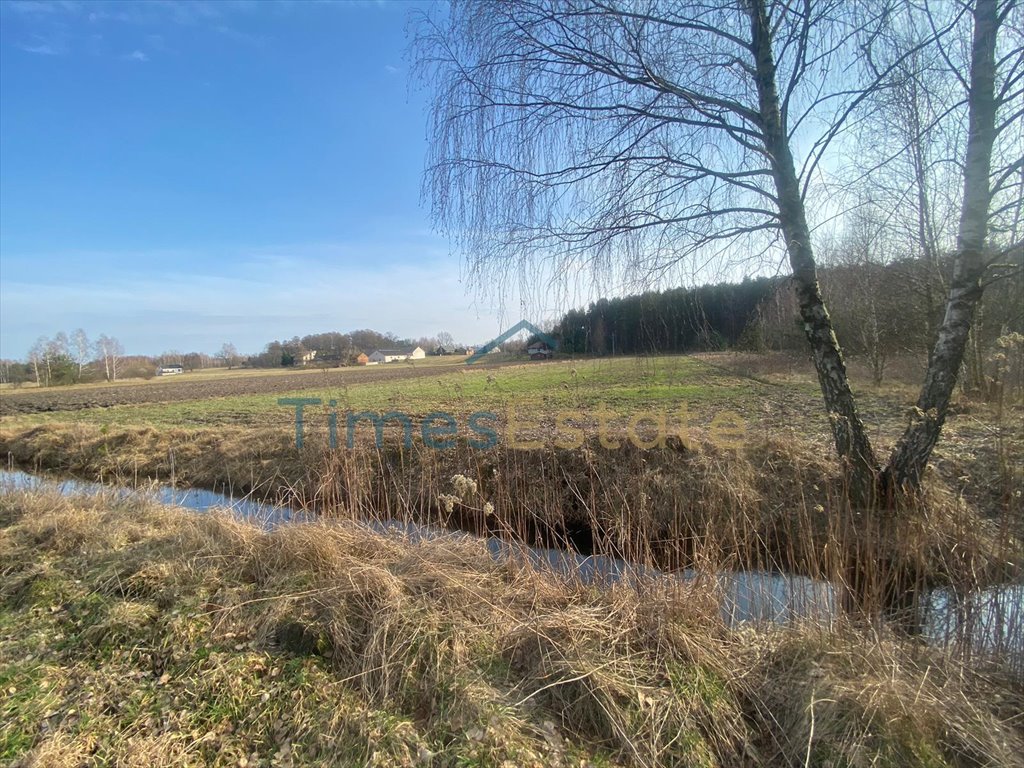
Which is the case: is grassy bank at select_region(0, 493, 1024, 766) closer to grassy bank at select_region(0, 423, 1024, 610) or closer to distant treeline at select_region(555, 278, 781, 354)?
grassy bank at select_region(0, 423, 1024, 610)

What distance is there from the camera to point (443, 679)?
7.44 ft

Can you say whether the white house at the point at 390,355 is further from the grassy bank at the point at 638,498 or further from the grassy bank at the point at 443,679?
the grassy bank at the point at 443,679

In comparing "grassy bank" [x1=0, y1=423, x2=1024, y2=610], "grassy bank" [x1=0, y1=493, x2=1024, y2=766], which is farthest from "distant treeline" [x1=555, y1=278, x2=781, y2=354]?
"grassy bank" [x1=0, y1=493, x2=1024, y2=766]

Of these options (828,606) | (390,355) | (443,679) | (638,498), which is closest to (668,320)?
(638,498)

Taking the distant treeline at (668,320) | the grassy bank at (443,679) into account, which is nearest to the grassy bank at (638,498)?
the grassy bank at (443,679)

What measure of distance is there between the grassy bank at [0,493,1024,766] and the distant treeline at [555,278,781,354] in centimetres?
208

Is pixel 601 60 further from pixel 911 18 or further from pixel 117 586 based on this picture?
pixel 117 586

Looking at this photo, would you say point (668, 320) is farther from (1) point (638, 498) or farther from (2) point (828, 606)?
(2) point (828, 606)

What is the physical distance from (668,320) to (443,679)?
10.9 ft

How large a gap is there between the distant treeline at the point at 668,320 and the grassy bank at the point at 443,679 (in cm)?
208

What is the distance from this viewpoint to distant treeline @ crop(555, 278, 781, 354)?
419cm

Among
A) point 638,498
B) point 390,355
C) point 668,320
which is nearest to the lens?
point 668,320

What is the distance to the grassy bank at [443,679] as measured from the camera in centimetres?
193

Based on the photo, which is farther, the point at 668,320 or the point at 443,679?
the point at 668,320
